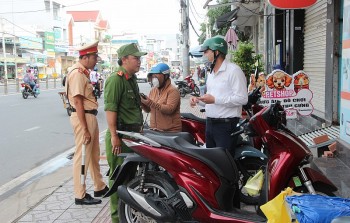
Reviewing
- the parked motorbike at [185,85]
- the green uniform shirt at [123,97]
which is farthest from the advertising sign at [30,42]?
the green uniform shirt at [123,97]

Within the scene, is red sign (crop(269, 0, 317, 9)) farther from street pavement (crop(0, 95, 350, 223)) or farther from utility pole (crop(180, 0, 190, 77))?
utility pole (crop(180, 0, 190, 77))

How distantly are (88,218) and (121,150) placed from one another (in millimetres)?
874

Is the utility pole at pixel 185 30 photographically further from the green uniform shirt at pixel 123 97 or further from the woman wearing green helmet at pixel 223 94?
the green uniform shirt at pixel 123 97

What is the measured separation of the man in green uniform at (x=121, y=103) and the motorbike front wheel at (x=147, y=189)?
0.29 meters

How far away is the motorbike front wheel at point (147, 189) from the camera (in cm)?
354

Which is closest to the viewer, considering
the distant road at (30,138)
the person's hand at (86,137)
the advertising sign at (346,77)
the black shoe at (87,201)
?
the person's hand at (86,137)

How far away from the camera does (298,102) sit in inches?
254

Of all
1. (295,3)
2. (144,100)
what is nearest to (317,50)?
(295,3)

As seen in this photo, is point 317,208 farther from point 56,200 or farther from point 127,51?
point 56,200

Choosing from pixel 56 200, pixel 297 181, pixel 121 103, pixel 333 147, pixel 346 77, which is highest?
pixel 346 77

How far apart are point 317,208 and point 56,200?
3588 millimetres

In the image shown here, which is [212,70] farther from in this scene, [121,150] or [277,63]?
[277,63]

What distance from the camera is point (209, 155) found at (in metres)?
3.43

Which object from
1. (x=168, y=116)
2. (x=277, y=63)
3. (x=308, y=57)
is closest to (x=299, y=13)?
(x=308, y=57)
